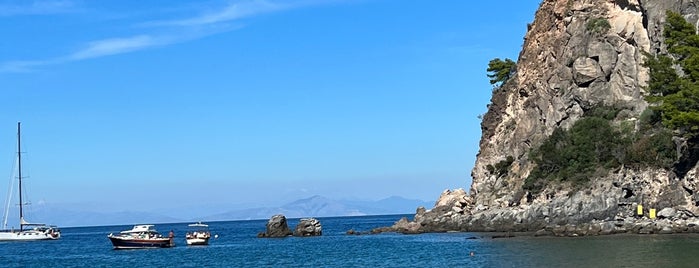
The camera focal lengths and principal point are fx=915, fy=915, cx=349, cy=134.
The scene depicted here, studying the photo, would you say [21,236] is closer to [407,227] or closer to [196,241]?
[196,241]

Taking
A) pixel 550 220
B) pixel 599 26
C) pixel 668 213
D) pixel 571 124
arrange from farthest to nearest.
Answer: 1. pixel 571 124
2. pixel 599 26
3. pixel 550 220
4. pixel 668 213

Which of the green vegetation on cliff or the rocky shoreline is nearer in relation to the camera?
the rocky shoreline

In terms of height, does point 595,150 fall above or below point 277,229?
above

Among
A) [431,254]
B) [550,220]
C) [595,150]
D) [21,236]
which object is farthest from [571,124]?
[21,236]

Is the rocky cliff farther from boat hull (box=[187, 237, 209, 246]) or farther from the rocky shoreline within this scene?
boat hull (box=[187, 237, 209, 246])

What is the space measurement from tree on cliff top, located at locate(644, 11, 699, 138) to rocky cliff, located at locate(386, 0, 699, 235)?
14.7 ft

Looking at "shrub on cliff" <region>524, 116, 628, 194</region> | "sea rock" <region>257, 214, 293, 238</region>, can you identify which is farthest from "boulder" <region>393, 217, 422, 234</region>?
"shrub on cliff" <region>524, 116, 628, 194</region>

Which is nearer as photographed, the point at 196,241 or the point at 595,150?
the point at 595,150

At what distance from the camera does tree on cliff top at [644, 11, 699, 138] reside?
70875mm

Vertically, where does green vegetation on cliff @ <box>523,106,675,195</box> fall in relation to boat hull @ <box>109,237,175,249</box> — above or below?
above

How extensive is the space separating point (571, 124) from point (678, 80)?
19.3 metres

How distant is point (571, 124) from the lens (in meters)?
92.4

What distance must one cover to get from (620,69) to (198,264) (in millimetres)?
46339

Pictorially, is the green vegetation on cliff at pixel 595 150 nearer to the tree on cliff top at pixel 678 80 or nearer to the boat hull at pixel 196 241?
the tree on cliff top at pixel 678 80
